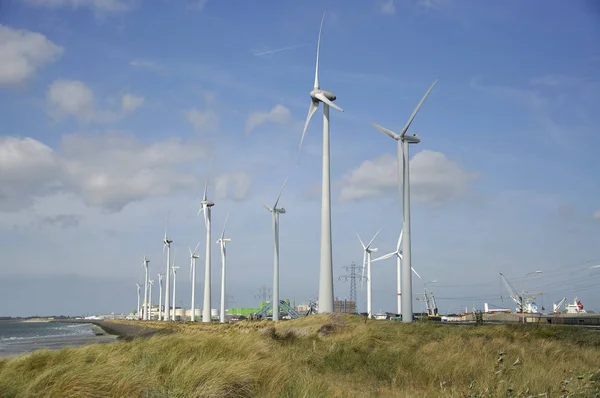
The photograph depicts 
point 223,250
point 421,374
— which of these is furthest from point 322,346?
point 223,250

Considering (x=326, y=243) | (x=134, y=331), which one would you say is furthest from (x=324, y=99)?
(x=134, y=331)

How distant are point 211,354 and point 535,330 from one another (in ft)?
82.8

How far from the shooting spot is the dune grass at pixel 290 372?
1139 cm

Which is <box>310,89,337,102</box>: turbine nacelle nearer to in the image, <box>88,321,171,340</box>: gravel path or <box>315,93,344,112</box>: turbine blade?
<box>315,93,344,112</box>: turbine blade

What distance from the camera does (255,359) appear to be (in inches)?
628

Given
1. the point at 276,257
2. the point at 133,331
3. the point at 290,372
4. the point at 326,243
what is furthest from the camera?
the point at 133,331

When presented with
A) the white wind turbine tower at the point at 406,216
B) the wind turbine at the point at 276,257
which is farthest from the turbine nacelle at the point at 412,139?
the wind turbine at the point at 276,257

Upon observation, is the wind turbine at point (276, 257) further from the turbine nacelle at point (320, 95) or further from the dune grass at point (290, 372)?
the dune grass at point (290, 372)

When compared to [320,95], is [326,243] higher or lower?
lower

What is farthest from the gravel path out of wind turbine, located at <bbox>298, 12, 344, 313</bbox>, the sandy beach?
wind turbine, located at <bbox>298, 12, 344, 313</bbox>

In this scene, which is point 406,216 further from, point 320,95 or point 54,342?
point 54,342

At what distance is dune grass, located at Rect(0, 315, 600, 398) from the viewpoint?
11.4 m

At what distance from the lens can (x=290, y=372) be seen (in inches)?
592

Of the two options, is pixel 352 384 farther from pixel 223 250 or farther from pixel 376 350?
pixel 223 250
